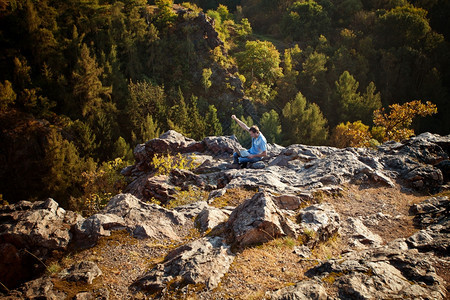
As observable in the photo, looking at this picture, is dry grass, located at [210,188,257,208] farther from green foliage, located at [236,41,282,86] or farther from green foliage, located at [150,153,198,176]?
green foliage, located at [236,41,282,86]

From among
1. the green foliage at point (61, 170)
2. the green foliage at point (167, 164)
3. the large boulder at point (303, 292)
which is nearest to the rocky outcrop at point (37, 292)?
the large boulder at point (303, 292)

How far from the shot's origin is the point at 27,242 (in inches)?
212

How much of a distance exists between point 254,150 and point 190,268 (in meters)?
6.97

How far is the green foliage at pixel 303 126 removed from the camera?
37.3 metres

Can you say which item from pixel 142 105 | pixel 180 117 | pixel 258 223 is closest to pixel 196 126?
pixel 180 117

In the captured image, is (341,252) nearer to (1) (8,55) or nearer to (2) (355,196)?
(2) (355,196)

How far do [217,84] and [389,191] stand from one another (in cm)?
3462

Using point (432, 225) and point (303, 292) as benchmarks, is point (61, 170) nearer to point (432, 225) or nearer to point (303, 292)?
point (303, 292)

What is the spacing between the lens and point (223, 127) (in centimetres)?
3944

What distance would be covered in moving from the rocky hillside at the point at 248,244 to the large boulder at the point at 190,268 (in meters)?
0.02

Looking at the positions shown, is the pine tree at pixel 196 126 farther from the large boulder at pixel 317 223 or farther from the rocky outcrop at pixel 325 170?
the large boulder at pixel 317 223

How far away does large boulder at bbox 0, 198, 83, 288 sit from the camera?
17.0 feet

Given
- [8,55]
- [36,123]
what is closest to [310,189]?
[36,123]

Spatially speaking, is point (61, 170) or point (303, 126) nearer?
point (61, 170)
